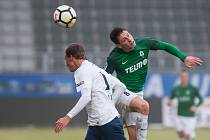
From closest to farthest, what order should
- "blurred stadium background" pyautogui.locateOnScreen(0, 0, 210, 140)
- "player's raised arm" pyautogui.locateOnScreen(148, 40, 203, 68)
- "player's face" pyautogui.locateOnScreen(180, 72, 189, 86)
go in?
"player's raised arm" pyautogui.locateOnScreen(148, 40, 203, 68) < "player's face" pyautogui.locateOnScreen(180, 72, 189, 86) < "blurred stadium background" pyautogui.locateOnScreen(0, 0, 210, 140)

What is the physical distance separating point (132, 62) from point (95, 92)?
190 centimetres

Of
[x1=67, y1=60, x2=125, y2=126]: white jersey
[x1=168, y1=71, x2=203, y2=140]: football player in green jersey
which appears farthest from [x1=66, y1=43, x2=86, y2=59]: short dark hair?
[x1=168, y1=71, x2=203, y2=140]: football player in green jersey

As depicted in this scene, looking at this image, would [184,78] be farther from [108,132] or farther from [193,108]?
[108,132]

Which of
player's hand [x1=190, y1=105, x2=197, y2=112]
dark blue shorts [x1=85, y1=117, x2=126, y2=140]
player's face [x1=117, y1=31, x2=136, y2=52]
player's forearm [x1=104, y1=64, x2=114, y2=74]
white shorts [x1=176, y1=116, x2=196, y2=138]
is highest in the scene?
player's face [x1=117, y1=31, x2=136, y2=52]

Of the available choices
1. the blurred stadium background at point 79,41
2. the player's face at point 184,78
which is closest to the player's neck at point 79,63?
the player's face at point 184,78

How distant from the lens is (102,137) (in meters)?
9.57

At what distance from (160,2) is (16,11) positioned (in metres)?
6.10

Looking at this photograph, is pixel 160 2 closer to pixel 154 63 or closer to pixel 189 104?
pixel 154 63

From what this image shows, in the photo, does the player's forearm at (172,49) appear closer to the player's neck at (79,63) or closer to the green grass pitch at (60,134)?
the player's neck at (79,63)

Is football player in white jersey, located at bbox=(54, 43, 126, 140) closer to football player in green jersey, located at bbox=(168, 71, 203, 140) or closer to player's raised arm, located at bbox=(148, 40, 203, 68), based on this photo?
player's raised arm, located at bbox=(148, 40, 203, 68)

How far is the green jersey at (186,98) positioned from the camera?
736 inches

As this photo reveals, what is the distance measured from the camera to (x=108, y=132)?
9484 millimetres

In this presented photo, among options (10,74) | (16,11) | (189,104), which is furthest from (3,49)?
(189,104)

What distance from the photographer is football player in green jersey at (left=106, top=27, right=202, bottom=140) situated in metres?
11.1
